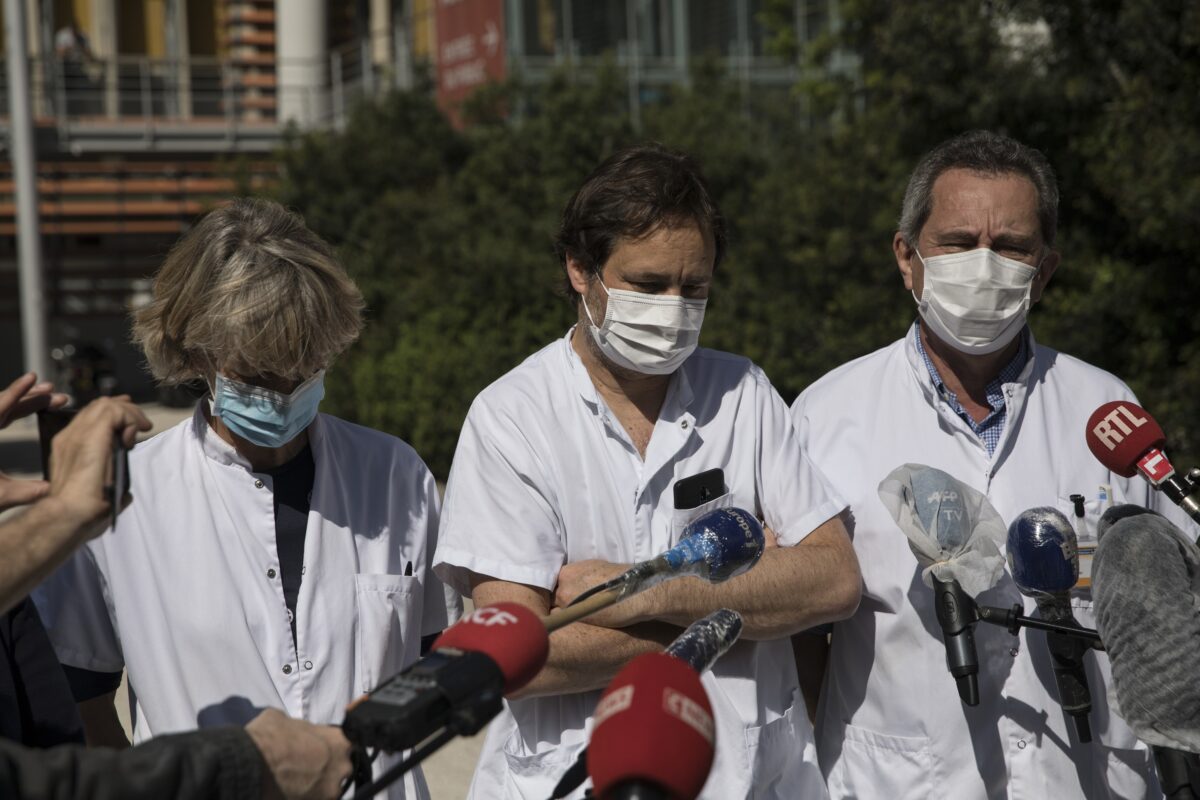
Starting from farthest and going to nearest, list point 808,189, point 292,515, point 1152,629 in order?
point 808,189, point 292,515, point 1152,629

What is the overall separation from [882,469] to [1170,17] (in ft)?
20.1

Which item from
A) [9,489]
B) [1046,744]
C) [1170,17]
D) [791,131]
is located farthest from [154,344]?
[791,131]

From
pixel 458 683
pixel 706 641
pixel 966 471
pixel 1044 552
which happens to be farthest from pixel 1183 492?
pixel 458 683

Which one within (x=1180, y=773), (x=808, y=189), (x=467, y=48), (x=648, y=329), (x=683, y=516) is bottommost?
(x=1180, y=773)

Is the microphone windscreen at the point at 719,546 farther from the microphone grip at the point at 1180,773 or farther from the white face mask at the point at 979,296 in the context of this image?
the white face mask at the point at 979,296

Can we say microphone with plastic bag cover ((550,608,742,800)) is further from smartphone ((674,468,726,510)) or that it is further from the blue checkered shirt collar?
the blue checkered shirt collar

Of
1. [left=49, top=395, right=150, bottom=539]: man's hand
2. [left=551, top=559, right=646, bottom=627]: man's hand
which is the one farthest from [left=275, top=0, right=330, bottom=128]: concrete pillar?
[left=49, top=395, right=150, bottom=539]: man's hand

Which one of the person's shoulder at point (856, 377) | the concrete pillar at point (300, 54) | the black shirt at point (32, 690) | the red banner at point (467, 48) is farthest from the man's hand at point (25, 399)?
the concrete pillar at point (300, 54)

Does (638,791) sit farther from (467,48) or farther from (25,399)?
(467,48)

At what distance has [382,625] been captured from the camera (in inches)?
115

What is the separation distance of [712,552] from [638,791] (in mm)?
814

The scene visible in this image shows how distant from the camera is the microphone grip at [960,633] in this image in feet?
9.11

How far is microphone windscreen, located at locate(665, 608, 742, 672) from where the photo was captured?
206cm

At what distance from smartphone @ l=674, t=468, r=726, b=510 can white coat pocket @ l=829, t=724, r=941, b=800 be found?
714 mm
